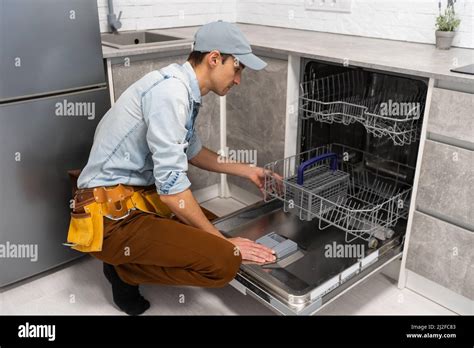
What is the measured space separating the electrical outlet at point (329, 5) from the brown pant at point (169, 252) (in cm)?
154

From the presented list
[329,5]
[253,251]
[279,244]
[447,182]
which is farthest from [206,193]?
[447,182]

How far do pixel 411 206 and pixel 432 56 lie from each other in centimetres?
62

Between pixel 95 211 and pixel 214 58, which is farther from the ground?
pixel 214 58

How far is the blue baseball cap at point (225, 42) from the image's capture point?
4.63 ft

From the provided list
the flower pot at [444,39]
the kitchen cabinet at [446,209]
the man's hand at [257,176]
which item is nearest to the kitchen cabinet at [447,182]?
the kitchen cabinet at [446,209]

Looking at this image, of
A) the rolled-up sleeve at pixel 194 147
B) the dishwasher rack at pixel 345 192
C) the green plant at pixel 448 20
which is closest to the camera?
the dishwasher rack at pixel 345 192

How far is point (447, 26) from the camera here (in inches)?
77.5

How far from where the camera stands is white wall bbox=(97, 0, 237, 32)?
2482 millimetres

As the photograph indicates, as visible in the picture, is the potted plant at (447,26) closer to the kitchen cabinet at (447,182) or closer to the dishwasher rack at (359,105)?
the dishwasher rack at (359,105)

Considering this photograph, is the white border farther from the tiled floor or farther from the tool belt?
the tool belt

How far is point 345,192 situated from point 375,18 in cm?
102

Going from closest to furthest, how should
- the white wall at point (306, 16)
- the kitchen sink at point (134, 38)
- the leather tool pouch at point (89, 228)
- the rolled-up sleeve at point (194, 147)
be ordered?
the leather tool pouch at point (89, 228), the rolled-up sleeve at point (194, 147), the white wall at point (306, 16), the kitchen sink at point (134, 38)

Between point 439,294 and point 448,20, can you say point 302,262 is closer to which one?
point 439,294
